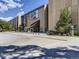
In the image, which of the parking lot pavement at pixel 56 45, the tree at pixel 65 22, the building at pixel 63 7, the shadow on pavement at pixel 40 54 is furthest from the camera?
the building at pixel 63 7

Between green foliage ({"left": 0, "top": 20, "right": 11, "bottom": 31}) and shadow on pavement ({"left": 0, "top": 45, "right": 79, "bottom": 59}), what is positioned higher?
green foliage ({"left": 0, "top": 20, "right": 11, "bottom": 31})

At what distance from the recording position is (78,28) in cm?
3403

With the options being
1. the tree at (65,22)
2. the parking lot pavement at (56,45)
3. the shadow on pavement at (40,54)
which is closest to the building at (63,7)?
the tree at (65,22)

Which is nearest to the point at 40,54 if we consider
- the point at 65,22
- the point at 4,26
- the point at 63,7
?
the point at 65,22

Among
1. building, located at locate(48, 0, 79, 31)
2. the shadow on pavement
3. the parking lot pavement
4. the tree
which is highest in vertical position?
building, located at locate(48, 0, 79, 31)

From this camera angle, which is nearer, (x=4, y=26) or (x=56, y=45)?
(x=56, y=45)

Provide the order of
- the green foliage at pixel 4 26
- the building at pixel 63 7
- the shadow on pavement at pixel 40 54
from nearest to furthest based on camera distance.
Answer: the shadow on pavement at pixel 40 54, the building at pixel 63 7, the green foliage at pixel 4 26

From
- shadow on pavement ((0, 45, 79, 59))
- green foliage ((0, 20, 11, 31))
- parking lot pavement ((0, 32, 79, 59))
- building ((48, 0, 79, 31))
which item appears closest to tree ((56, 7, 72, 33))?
building ((48, 0, 79, 31))

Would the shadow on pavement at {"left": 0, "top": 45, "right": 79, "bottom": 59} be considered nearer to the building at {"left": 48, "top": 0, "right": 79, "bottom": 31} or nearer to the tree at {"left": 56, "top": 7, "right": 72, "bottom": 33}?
the tree at {"left": 56, "top": 7, "right": 72, "bottom": 33}

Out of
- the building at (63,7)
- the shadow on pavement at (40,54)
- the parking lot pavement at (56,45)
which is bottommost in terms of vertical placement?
the shadow on pavement at (40,54)

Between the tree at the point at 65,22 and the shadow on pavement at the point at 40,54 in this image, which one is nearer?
the shadow on pavement at the point at 40,54

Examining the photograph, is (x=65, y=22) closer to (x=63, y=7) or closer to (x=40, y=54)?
(x=63, y=7)

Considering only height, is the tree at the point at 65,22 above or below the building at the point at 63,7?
below

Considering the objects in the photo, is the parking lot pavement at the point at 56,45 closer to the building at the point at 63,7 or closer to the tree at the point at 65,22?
the tree at the point at 65,22
